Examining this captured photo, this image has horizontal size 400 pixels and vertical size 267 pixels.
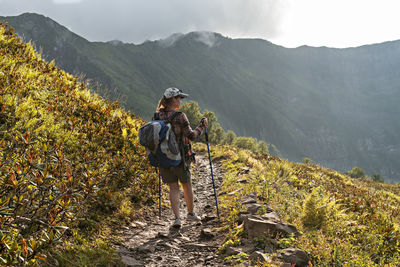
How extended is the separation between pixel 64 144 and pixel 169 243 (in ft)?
12.4

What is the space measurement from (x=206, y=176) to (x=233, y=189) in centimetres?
350

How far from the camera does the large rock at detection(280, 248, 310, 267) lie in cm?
359

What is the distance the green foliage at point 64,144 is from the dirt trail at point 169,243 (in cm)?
75

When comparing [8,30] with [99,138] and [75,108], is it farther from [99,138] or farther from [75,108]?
[99,138]

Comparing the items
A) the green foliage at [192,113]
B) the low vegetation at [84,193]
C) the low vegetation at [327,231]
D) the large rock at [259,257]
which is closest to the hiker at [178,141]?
the low vegetation at [84,193]

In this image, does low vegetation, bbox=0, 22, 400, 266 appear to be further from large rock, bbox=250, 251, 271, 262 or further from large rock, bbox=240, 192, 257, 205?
large rock, bbox=240, 192, 257, 205

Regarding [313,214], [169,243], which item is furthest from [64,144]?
[313,214]

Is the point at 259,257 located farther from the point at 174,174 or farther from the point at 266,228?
the point at 174,174

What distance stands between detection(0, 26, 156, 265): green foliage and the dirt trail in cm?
75

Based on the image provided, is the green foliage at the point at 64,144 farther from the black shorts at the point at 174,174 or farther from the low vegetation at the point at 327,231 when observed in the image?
the low vegetation at the point at 327,231

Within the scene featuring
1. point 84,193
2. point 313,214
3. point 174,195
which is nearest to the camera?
point 84,193

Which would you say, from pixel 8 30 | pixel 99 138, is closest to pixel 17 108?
pixel 99 138

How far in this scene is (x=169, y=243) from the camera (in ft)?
15.6

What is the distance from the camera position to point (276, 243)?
4094 millimetres
